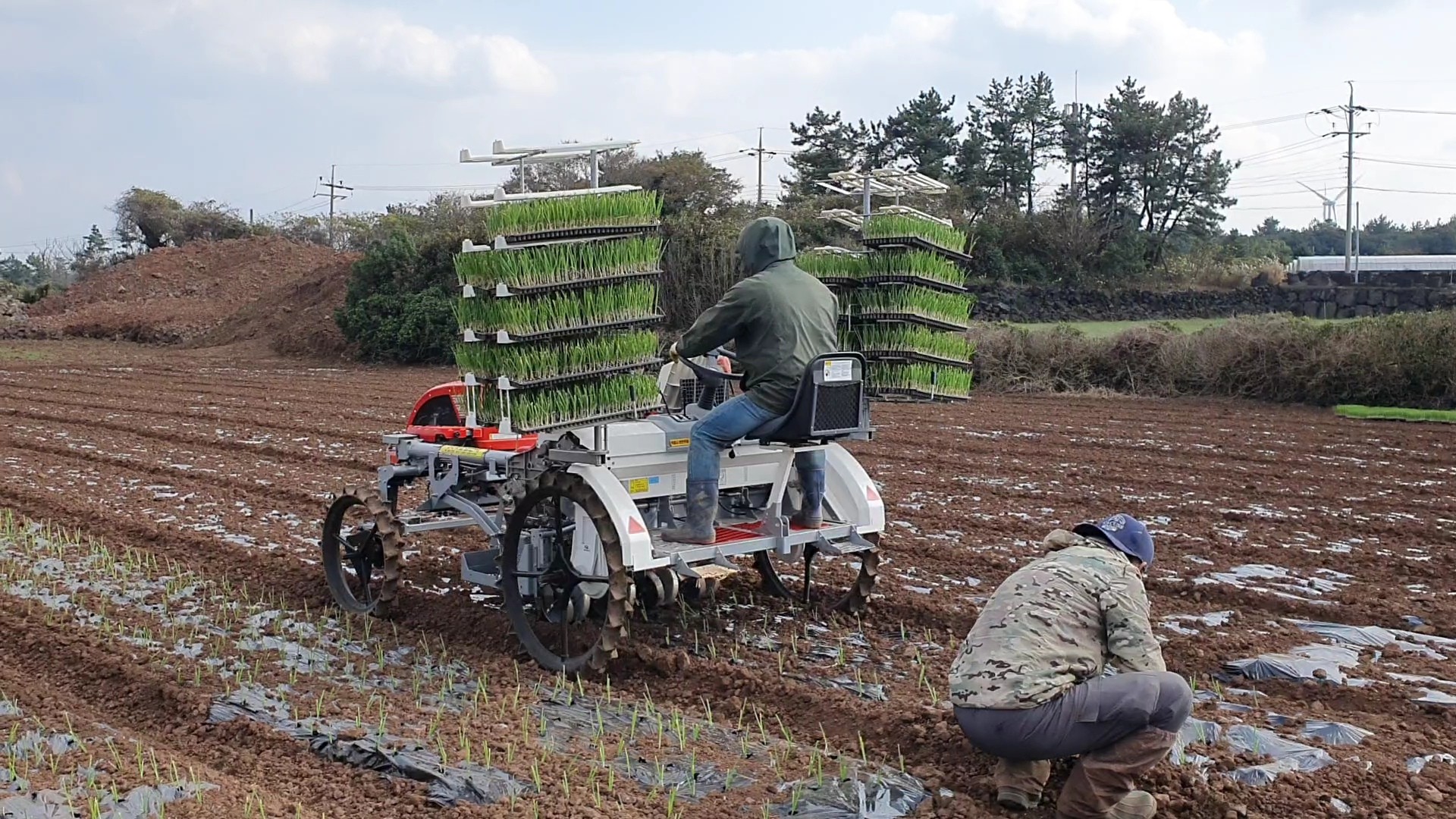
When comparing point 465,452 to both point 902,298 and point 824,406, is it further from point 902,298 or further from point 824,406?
point 902,298

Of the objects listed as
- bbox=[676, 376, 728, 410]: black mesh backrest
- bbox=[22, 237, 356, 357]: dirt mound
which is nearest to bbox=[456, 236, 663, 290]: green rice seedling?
bbox=[676, 376, 728, 410]: black mesh backrest

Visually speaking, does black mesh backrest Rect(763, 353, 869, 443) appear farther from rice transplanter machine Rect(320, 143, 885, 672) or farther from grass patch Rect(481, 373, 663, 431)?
grass patch Rect(481, 373, 663, 431)

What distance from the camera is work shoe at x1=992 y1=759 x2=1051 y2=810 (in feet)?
14.1

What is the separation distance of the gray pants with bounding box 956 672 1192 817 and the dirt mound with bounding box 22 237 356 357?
102 feet

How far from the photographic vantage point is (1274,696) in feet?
18.5

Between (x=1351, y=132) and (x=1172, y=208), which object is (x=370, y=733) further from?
(x=1351, y=132)

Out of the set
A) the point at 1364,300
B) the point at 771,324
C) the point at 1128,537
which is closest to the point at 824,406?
the point at 771,324

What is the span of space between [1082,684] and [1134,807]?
46cm

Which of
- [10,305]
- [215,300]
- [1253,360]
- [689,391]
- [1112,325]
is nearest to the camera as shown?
[689,391]

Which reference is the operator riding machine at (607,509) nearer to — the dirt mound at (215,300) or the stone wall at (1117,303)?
the dirt mound at (215,300)

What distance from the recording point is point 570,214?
6133mm

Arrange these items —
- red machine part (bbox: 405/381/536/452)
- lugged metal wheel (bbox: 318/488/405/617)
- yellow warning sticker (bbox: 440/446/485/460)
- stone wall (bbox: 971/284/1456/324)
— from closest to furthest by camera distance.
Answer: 1. yellow warning sticker (bbox: 440/446/485/460)
2. lugged metal wheel (bbox: 318/488/405/617)
3. red machine part (bbox: 405/381/536/452)
4. stone wall (bbox: 971/284/1456/324)

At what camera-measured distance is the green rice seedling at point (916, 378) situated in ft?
23.1

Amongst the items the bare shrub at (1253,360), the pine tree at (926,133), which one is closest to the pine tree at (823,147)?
the pine tree at (926,133)
